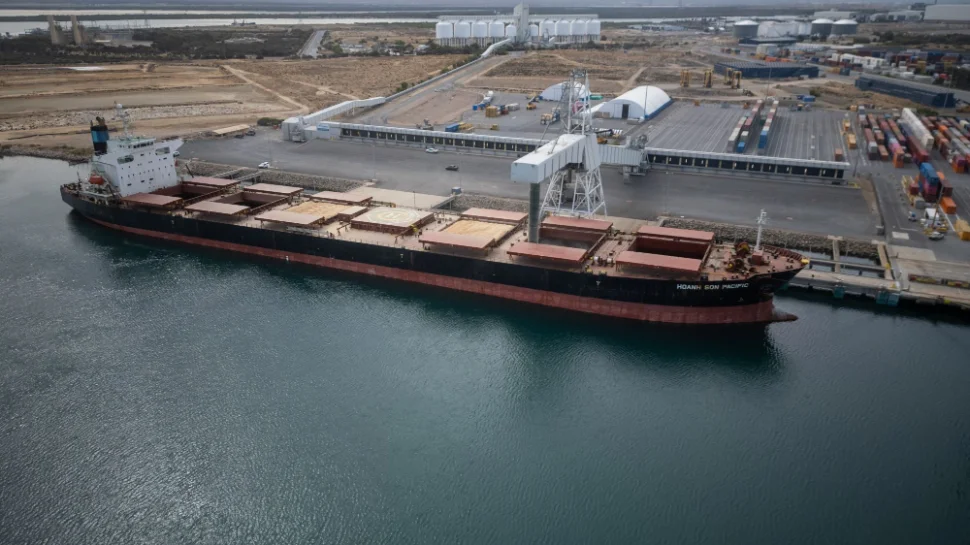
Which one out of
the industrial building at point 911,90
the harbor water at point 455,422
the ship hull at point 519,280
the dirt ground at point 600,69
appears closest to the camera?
the harbor water at point 455,422

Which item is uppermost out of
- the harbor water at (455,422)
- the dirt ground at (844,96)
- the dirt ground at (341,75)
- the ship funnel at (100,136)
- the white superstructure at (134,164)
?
the dirt ground at (341,75)

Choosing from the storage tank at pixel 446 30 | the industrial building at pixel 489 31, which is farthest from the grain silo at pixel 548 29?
the storage tank at pixel 446 30

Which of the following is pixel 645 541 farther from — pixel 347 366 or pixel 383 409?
pixel 347 366

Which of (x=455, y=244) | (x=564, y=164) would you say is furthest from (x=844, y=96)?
(x=455, y=244)

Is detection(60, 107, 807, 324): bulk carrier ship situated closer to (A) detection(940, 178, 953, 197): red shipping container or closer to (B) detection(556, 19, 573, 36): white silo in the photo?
(A) detection(940, 178, 953, 197): red shipping container

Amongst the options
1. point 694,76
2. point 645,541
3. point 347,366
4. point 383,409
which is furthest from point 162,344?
point 694,76

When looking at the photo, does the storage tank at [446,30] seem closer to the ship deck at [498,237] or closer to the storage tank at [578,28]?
the storage tank at [578,28]

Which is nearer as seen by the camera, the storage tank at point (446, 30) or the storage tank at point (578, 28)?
the storage tank at point (446, 30)

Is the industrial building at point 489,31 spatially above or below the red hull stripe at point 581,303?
above
